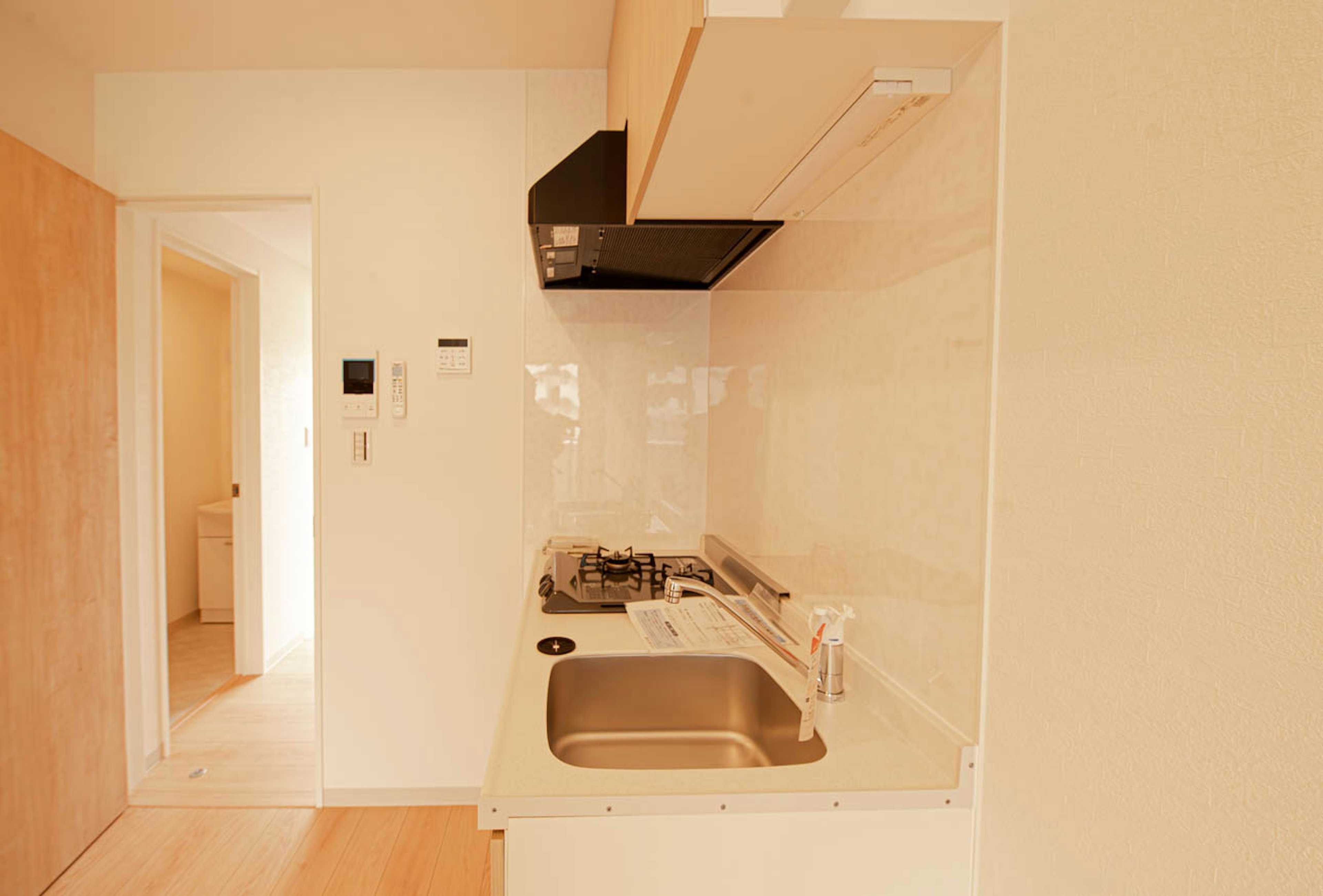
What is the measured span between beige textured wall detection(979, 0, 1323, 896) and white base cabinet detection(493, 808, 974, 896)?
0.09 metres

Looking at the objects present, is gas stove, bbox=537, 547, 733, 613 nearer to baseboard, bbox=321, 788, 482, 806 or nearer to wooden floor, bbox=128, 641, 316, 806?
baseboard, bbox=321, 788, 482, 806

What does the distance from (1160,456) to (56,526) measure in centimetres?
282

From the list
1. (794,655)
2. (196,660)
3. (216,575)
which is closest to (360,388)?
(794,655)

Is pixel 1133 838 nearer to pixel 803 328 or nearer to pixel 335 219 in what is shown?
pixel 803 328

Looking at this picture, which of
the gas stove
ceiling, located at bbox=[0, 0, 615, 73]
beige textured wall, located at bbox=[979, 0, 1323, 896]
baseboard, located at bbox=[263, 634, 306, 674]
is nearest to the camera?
beige textured wall, located at bbox=[979, 0, 1323, 896]

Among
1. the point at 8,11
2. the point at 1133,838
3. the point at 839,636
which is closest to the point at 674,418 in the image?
the point at 839,636

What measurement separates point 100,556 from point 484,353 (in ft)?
4.95

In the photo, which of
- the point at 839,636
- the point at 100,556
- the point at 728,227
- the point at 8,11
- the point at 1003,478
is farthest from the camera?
the point at 100,556

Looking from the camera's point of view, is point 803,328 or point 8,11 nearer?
point 803,328

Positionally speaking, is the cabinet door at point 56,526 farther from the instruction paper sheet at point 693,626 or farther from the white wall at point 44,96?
the instruction paper sheet at point 693,626

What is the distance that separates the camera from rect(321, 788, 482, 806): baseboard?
2.42m

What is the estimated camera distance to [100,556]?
7.49 feet

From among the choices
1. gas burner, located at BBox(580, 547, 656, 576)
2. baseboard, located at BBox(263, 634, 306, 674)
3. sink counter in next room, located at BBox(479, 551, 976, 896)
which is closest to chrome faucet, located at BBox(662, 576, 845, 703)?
sink counter in next room, located at BBox(479, 551, 976, 896)

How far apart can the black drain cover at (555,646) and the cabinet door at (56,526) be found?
1686 mm
